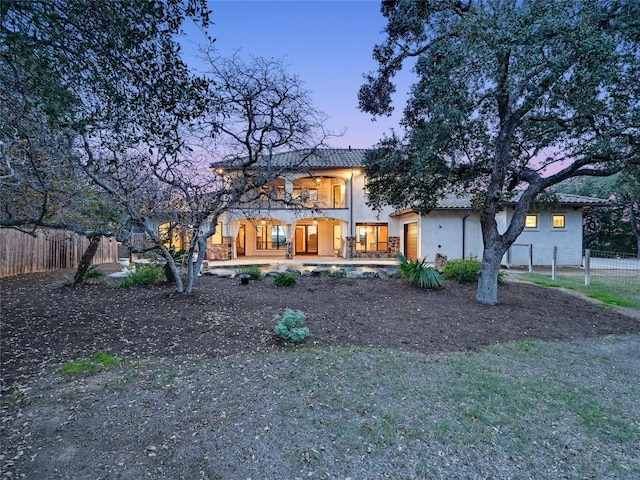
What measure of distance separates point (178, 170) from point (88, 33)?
169 inches

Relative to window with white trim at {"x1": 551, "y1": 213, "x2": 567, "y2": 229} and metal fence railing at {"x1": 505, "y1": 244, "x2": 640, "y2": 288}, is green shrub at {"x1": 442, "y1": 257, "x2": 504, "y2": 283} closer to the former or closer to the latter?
metal fence railing at {"x1": 505, "y1": 244, "x2": 640, "y2": 288}

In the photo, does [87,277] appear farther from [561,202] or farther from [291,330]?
[561,202]

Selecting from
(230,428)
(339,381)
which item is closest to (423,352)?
(339,381)

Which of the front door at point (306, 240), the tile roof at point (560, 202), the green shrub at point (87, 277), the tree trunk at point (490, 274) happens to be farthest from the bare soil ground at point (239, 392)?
the front door at point (306, 240)

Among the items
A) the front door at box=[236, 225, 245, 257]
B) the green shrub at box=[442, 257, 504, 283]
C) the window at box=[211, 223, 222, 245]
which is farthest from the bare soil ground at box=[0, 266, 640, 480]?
the front door at box=[236, 225, 245, 257]

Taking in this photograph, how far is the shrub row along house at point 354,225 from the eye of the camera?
1712 centimetres

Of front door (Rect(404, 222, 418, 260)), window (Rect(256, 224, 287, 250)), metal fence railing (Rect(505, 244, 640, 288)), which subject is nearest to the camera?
metal fence railing (Rect(505, 244, 640, 288))

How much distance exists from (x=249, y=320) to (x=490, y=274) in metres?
5.40

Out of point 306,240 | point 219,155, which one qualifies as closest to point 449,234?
point 306,240

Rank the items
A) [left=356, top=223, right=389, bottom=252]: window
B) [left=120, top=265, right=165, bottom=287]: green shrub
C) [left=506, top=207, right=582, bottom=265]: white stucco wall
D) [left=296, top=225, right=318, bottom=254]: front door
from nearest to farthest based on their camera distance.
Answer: [left=120, top=265, right=165, bottom=287]: green shrub, [left=506, top=207, right=582, bottom=265]: white stucco wall, [left=356, top=223, right=389, bottom=252]: window, [left=296, top=225, right=318, bottom=254]: front door

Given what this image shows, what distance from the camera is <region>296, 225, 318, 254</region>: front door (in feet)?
81.1

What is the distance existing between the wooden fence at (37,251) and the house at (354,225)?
6.32m

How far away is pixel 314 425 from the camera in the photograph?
2.99 m

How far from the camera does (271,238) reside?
2462cm
